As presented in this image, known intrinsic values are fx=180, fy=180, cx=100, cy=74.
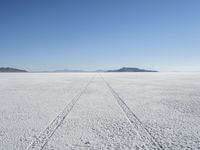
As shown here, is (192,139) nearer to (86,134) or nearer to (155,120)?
(155,120)

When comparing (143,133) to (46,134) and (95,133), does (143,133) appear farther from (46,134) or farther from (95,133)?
(46,134)

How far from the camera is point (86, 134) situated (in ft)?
11.3

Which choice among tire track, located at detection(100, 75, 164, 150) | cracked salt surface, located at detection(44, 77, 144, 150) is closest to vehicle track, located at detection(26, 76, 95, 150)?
cracked salt surface, located at detection(44, 77, 144, 150)

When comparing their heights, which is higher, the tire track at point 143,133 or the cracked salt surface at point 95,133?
the tire track at point 143,133

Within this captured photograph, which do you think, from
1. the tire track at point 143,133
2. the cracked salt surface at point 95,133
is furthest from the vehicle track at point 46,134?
the tire track at point 143,133

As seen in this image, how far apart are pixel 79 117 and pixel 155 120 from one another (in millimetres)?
1891

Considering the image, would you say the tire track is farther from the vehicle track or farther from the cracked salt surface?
the vehicle track

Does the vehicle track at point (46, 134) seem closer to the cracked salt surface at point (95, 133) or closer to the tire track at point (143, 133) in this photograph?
the cracked salt surface at point (95, 133)

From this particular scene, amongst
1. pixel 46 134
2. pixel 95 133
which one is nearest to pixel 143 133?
pixel 95 133

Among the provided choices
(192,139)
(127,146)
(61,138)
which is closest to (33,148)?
(61,138)

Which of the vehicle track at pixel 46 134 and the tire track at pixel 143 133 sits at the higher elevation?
the tire track at pixel 143 133

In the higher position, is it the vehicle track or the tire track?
the tire track

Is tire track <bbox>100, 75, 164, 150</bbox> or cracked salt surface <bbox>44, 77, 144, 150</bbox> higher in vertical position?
tire track <bbox>100, 75, 164, 150</bbox>

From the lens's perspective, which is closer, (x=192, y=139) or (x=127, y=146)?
(x=127, y=146)
